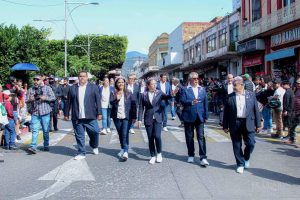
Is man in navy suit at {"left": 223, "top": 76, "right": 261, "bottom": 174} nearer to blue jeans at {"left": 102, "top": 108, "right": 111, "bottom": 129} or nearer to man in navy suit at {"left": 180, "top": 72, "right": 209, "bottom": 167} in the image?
man in navy suit at {"left": 180, "top": 72, "right": 209, "bottom": 167}

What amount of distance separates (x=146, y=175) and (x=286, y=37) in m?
18.4

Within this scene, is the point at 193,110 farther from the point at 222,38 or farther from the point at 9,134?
the point at 222,38

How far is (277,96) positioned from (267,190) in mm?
6026

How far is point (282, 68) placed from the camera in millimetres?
24344

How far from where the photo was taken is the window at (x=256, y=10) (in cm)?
2808

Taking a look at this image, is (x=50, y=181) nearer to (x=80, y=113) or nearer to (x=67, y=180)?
(x=67, y=180)

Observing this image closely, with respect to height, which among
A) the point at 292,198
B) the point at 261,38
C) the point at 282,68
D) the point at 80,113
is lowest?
the point at 292,198

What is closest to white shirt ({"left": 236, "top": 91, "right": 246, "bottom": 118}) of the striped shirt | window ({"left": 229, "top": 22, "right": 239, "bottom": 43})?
the striped shirt

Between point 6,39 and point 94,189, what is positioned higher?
point 6,39

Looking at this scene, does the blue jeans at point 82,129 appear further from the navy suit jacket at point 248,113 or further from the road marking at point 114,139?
the navy suit jacket at point 248,113

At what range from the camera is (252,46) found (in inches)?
1078

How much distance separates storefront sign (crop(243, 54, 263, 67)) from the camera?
2757 cm

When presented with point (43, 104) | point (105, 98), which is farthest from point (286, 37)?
point (43, 104)

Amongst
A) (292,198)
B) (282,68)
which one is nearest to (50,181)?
(292,198)
